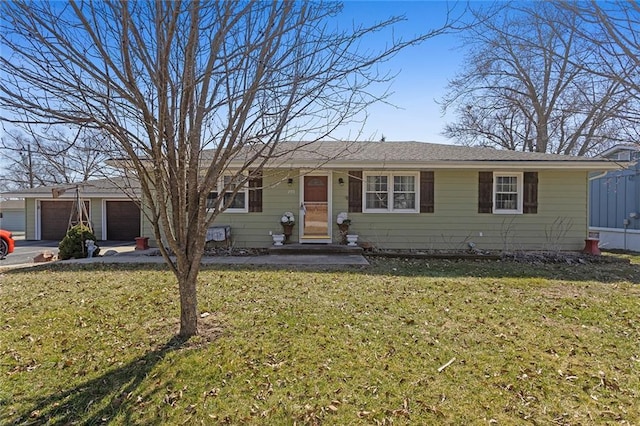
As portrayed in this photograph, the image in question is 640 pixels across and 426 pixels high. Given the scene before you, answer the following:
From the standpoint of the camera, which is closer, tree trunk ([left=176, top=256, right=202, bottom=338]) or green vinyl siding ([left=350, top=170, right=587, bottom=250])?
tree trunk ([left=176, top=256, right=202, bottom=338])

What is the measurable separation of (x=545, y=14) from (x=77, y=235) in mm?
12027

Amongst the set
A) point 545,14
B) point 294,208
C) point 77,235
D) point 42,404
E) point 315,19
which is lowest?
point 42,404

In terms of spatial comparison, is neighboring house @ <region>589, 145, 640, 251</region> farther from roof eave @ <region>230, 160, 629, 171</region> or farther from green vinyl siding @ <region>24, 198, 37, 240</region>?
green vinyl siding @ <region>24, 198, 37, 240</region>

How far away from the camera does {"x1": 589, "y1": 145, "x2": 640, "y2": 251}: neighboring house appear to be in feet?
44.0

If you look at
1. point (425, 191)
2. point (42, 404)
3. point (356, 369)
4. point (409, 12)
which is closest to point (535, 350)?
point (356, 369)

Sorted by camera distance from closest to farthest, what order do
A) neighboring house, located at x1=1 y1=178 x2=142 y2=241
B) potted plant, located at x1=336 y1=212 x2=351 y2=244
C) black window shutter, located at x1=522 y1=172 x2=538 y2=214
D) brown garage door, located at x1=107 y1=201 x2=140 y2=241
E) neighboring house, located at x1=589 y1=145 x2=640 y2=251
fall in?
potted plant, located at x1=336 y1=212 x2=351 y2=244, black window shutter, located at x1=522 y1=172 x2=538 y2=214, neighboring house, located at x1=589 y1=145 x2=640 y2=251, neighboring house, located at x1=1 y1=178 x2=142 y2=241, brown garage door, located at x1=107 y1=201 x2=140 y2=241

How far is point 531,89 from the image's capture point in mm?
21109

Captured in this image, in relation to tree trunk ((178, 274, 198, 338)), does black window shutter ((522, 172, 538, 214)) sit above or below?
above

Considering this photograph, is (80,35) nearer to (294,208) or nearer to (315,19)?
(315,19)

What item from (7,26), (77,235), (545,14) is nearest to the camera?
(7,26)

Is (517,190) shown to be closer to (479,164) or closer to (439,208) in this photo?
(479,164)

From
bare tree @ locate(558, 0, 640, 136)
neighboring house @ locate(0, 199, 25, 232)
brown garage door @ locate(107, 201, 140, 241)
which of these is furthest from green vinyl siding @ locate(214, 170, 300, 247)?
neighboring house @ locate(0, 199, 25, 232)

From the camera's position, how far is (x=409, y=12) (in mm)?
3779

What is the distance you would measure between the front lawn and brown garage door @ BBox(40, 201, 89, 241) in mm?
13301
